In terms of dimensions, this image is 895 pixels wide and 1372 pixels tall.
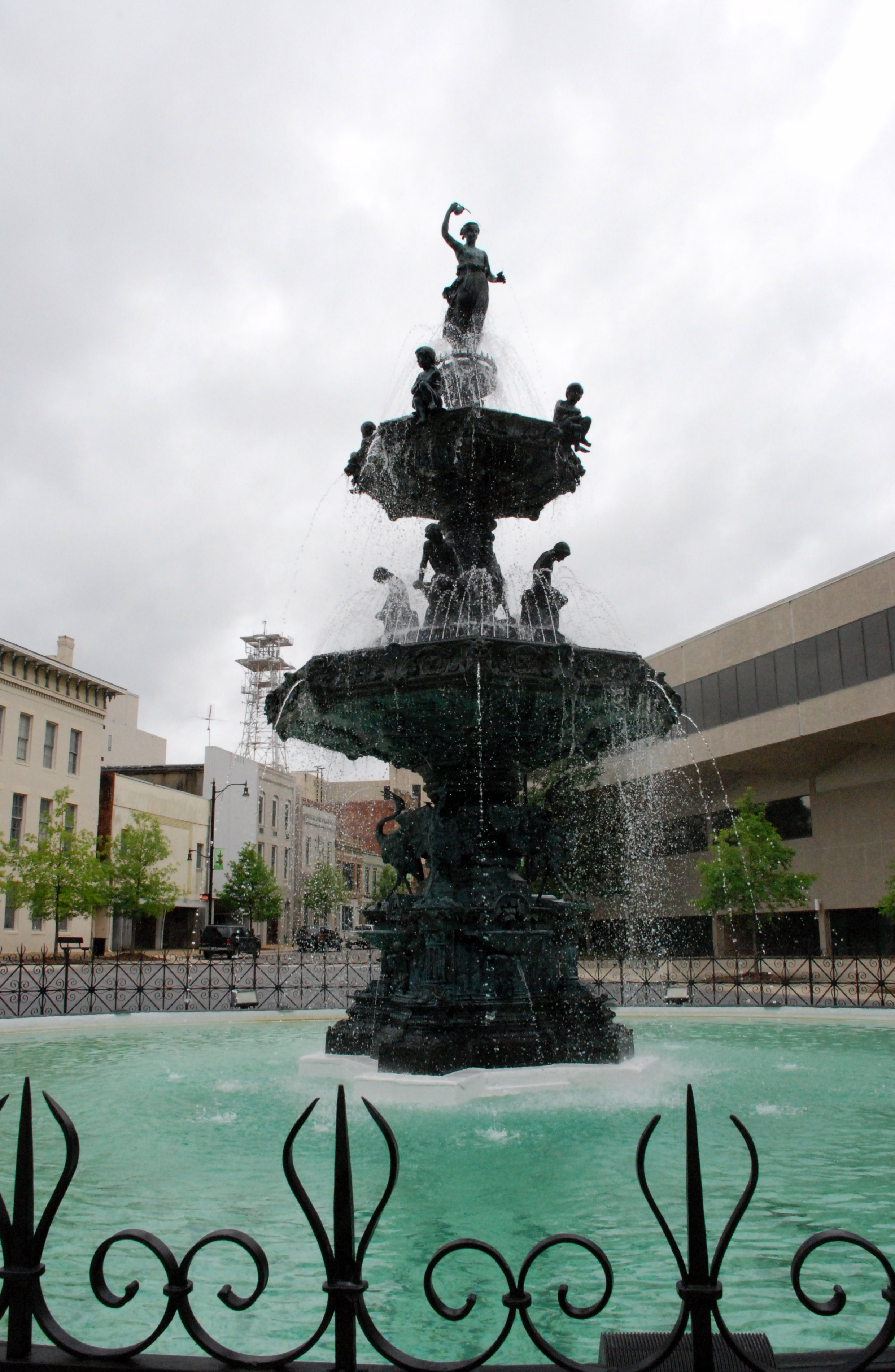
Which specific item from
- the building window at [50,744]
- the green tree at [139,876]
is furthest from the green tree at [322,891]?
the building window at [50,744]

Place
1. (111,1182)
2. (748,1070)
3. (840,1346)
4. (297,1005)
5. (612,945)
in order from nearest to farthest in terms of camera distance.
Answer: (840,1346) → (111,1182) → (748,1070) → (297,1005) → (612,945)

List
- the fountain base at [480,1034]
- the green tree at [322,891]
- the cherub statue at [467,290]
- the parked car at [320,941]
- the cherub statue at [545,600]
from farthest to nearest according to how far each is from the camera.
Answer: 1. the green tree at [322,891]
2. the parked car at [320,941]
3. the cherub statue at [467,290]
4. the cherub statue at [545,600]
5. the fountain base at [480,1034]

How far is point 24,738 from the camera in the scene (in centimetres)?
4641

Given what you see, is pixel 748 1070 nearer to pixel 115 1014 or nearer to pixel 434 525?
pixel 434 525

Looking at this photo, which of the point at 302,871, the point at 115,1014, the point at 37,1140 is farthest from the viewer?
the point at 302,871

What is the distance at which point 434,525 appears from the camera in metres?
11.1

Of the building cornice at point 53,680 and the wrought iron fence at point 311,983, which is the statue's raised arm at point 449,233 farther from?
the building cornice at point 53,680

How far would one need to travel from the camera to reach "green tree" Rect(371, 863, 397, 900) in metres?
18.6

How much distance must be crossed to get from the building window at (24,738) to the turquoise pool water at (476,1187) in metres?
38.7

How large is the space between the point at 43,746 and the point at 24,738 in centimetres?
120

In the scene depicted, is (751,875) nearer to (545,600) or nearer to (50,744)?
(545,600)

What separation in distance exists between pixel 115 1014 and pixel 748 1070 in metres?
9.61

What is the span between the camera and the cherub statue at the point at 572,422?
402 inches

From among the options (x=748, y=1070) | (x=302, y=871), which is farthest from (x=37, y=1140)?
(x=302, y=871)
